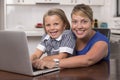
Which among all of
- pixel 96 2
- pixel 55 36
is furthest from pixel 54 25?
pixel 96 2

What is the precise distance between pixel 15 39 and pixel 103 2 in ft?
12.1

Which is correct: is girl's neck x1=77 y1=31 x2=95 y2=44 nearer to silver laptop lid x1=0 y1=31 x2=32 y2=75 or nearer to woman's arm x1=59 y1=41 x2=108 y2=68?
woman's arm x1=59 y1=41 x2=108 y2=68

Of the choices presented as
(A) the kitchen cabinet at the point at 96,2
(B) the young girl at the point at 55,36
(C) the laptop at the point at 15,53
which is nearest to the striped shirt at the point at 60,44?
(B) the young girl at the point at 55,36

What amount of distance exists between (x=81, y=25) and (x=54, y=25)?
29 centimetres

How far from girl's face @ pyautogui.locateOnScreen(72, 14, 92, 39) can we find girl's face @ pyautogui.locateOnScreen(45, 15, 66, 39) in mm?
215

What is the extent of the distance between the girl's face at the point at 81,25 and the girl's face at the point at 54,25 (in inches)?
8.5

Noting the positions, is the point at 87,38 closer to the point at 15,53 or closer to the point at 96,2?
the point at 15,53

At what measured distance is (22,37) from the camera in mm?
1005

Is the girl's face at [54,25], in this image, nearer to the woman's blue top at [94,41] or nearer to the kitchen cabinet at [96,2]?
the woman's blue top at [94,41]

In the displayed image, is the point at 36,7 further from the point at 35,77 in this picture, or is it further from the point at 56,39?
the point at 35,77

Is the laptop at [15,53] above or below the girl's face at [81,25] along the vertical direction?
below

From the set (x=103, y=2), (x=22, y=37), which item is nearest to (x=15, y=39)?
(x=22, y=37)

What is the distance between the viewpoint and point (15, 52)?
42.0 inches

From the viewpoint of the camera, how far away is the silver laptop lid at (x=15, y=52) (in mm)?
1017
